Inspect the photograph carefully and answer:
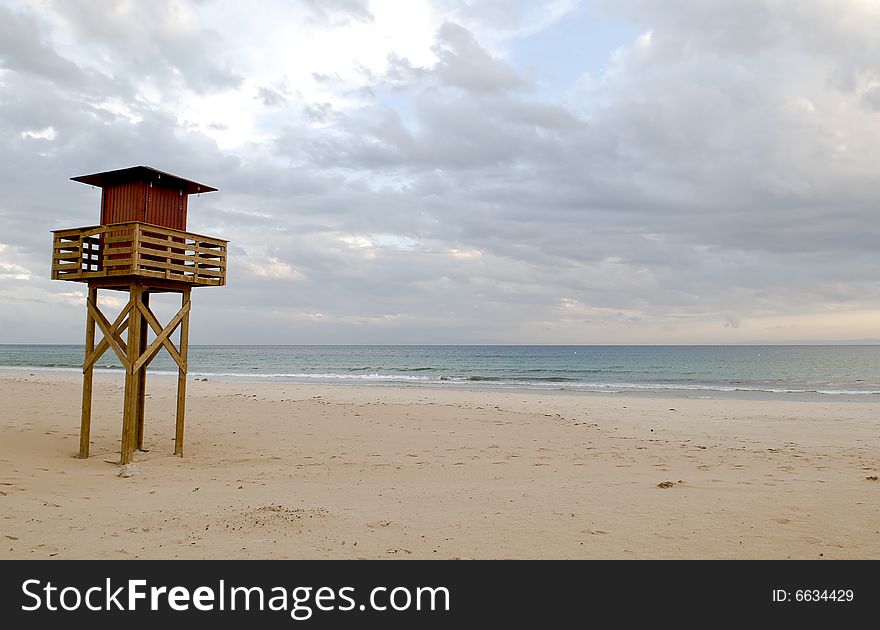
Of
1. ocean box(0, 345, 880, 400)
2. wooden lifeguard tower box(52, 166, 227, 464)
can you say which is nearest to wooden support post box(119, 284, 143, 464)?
wooden lifeguard tower box(52, 166, 227, 464)

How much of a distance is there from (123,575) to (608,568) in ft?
13.3

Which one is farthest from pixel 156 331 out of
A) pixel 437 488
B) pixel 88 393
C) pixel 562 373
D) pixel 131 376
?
pixel 562 373

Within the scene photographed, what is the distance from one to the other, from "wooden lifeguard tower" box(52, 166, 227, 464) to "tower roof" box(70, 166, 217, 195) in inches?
0.6

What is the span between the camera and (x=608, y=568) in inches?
215

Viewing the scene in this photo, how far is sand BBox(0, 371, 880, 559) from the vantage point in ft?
19.9

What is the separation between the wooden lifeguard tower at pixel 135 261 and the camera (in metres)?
10.7

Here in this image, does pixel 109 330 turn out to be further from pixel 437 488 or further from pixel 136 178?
pixel 437 488

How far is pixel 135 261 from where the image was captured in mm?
10344

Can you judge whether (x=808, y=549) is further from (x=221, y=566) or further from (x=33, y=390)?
(x=33, y=390)

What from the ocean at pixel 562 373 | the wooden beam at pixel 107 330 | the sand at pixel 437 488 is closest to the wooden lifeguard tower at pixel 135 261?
the wooden beam at pixel 107 330

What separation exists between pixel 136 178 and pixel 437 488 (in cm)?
766

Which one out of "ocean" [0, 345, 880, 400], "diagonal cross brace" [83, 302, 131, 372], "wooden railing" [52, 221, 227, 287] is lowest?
"ocean" [0, 345, 880, 400]

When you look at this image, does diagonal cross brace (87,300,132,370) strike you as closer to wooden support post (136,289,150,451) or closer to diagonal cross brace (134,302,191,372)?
diagonal cross brace (134,302,191,372)

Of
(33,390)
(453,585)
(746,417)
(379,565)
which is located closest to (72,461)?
(379,565)
